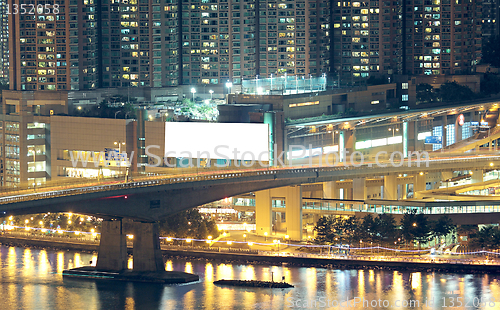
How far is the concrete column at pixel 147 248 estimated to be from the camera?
5750cm

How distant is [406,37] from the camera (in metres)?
109

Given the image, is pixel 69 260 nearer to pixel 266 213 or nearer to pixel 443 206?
pixel 266 213

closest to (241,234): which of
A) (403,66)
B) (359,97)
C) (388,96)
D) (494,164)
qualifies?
(494,164)

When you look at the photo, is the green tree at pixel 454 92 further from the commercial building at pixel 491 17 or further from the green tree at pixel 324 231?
the green tree at pixel 324 231

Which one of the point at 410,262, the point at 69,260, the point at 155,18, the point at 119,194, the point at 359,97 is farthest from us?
the point at 155,18

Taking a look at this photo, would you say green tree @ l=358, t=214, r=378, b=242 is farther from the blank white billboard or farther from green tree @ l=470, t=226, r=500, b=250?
the blank white billboard

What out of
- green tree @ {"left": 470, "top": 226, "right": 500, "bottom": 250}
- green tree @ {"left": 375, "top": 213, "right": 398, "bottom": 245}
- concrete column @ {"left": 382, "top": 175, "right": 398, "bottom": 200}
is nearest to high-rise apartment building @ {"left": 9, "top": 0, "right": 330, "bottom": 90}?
concrete column @ {"left": 382, "top": 175, "right": 398, "bottom": 200}

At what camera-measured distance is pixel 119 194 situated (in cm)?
5444

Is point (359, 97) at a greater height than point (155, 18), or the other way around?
point (155, 18)

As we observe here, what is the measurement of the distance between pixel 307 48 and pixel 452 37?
53.1 feet

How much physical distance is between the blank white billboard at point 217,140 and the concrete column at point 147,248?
15.7 meters

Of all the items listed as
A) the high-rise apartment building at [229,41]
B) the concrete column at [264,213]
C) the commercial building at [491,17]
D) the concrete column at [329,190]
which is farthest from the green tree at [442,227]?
the commercial building at [491,17]

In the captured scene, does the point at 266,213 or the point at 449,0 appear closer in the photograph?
the point at 266,213
